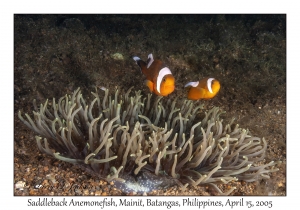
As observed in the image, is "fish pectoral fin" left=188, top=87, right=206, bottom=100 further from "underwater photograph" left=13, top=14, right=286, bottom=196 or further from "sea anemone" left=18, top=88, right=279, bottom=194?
"sea anemone" left=18, top=88, right=279, bottom=194

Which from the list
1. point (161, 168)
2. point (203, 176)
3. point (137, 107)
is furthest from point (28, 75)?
point (203, 176)

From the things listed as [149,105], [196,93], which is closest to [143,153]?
[149,105]

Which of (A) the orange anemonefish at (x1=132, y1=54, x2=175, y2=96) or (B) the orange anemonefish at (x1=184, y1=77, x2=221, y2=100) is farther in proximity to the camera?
(B) the orange anemonefish at (x1=184, y1=77, x2=221, y2=100)

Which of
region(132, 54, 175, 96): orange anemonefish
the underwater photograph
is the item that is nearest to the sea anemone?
the underwater photograph

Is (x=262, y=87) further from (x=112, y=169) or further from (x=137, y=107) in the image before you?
(x=112, y=169)

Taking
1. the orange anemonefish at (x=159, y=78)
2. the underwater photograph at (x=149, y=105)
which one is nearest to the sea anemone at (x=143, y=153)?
the underwater photograph at (x=149, y=105)

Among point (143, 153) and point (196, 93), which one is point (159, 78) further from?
point (143, 153)
